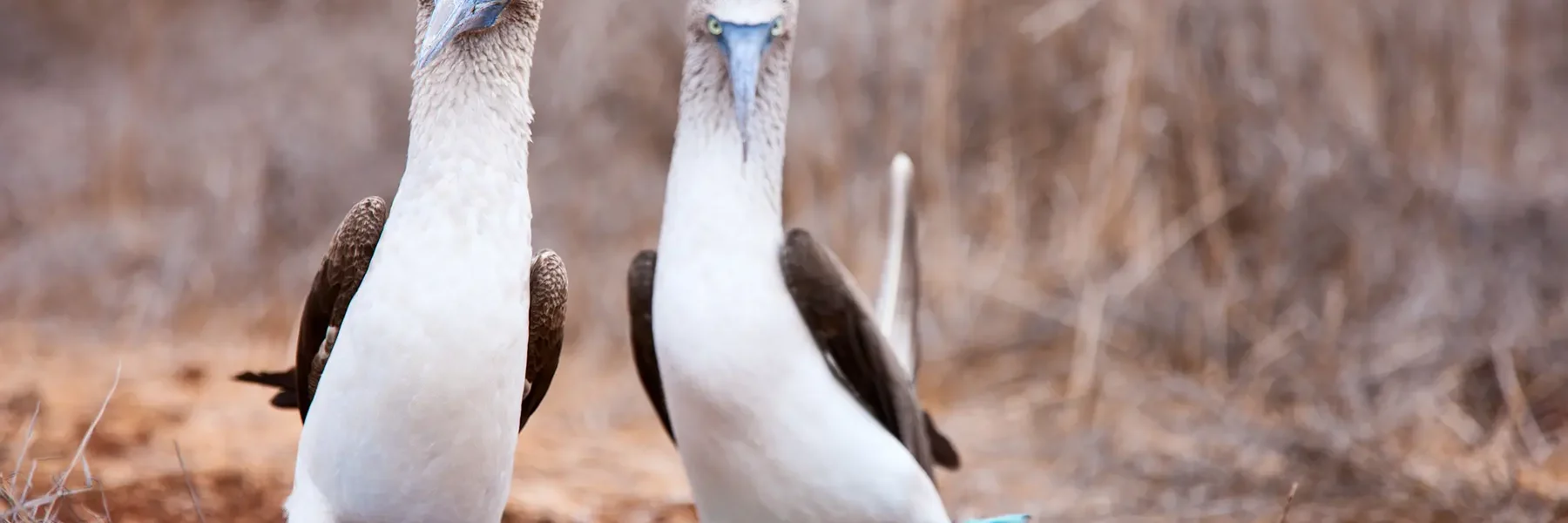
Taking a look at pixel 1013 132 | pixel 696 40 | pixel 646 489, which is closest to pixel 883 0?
pixel 1013 132

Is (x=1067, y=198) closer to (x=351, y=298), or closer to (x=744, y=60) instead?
(x=744, y=60)

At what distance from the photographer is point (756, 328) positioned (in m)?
2.47

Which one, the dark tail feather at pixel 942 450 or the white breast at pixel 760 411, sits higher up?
the white breast at pixel 760 411

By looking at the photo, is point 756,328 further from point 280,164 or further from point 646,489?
point 280,164

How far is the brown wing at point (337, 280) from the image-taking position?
2.14m

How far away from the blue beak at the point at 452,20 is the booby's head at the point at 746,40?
583 millimetres

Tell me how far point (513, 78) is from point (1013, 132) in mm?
3706

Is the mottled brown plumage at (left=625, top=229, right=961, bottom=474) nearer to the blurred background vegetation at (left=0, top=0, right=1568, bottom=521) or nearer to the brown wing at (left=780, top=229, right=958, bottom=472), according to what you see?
the brown wing at (left=780, top=229, right=958, bottom=472)

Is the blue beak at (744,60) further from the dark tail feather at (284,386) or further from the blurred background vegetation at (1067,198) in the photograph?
the blurred background vegetation at (1067,198)

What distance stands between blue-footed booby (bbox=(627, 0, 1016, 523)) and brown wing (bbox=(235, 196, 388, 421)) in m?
0.55

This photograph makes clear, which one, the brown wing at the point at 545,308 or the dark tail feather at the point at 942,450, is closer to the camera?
the brown wing at the point at 545,308

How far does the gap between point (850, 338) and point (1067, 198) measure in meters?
2.80

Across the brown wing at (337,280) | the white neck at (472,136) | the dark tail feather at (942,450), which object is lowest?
the dark tail feather at (942,450)

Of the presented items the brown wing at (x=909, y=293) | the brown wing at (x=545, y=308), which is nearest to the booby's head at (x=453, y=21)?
the brown wing at (x=545, y=308)
